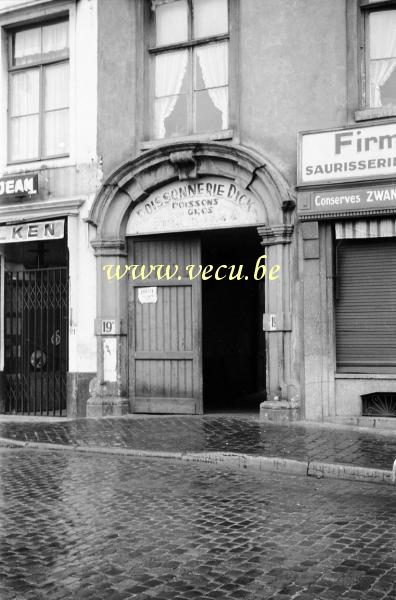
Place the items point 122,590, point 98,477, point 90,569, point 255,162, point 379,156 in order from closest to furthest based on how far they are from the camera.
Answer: point 122,590, point 90,569, point 98,477, point 379,156, point 255,162

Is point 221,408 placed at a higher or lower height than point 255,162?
lower

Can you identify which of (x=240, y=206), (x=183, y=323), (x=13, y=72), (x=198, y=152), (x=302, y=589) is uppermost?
(x=13, y=72)

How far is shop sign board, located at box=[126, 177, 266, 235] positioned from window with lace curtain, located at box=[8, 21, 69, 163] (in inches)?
84.0

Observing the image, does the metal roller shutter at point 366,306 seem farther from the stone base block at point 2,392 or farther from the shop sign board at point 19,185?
the stone base block at point 2,392

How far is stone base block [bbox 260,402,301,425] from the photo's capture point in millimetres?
10750

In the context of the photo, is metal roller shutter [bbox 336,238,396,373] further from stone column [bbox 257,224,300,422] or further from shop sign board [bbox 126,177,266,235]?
shop sign board [bbox 126,177,266,235]

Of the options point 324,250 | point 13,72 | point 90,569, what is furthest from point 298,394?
point 13,72

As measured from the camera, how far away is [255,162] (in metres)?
11.0

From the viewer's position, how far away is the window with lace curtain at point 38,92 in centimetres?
1312

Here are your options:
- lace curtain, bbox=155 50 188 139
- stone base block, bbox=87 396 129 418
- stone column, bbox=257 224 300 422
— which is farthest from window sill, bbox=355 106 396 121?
stone base block, bbox=87 396 129 418

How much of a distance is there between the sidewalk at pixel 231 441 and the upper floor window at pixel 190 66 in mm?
4831

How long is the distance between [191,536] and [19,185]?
29.3ft

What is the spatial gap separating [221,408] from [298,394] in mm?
2582

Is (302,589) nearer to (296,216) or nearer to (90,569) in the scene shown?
(90,569)
